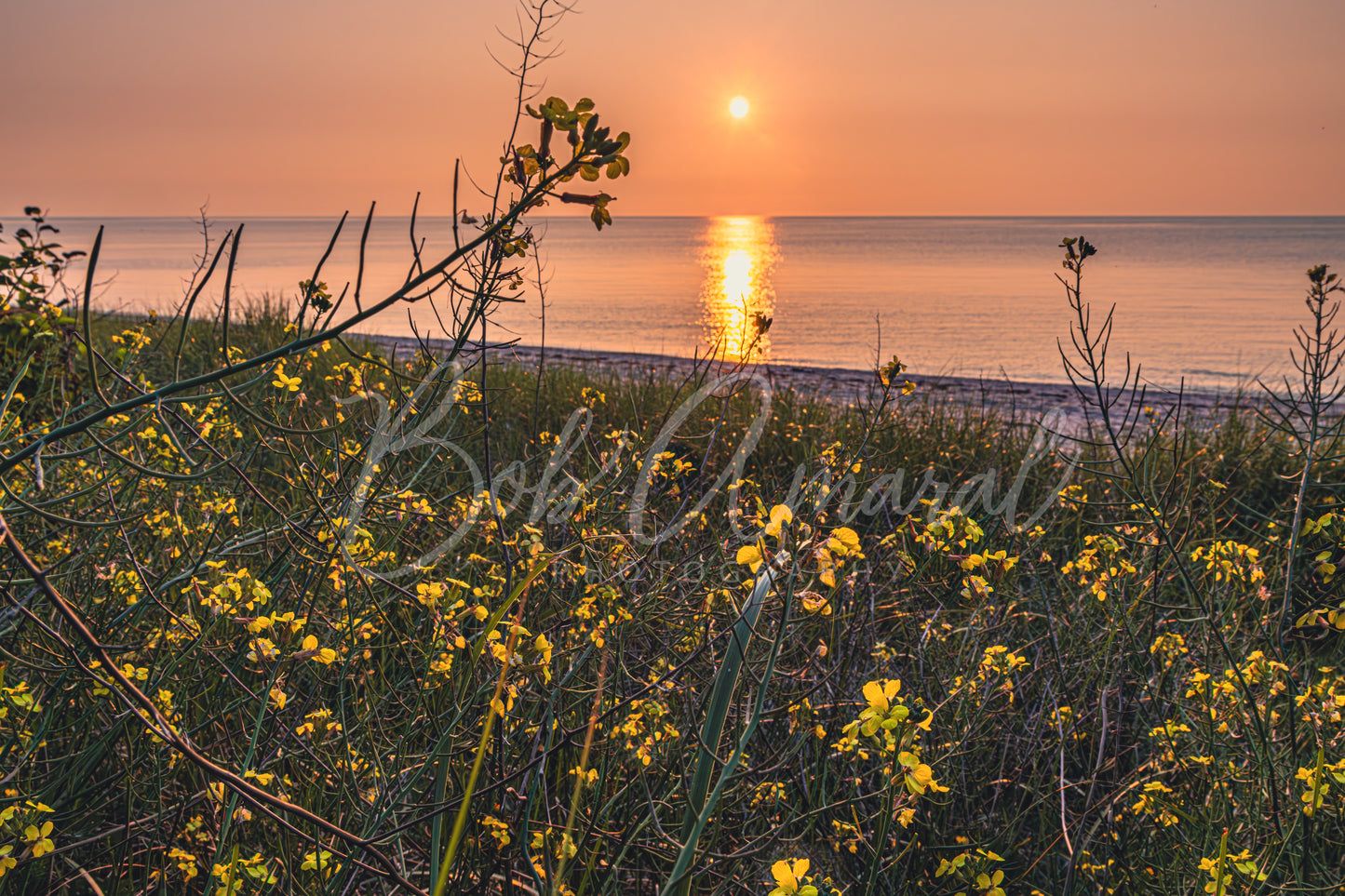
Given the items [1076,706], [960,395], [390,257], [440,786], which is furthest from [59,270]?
[390,257]

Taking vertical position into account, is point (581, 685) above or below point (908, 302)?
below

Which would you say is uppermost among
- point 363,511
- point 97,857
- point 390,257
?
point 390,257

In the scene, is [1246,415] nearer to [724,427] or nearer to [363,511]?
[724,427]

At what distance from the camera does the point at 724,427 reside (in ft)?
20.0

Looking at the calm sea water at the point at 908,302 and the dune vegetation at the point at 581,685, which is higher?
the calm sea water at the point at 908,302

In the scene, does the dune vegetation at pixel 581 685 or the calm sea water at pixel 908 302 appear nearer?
the dune vegetation at pixel 581 685

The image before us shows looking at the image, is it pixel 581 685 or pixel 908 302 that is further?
pixel 908 302

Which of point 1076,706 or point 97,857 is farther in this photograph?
point 1076,706

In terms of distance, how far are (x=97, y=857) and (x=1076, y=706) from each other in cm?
310

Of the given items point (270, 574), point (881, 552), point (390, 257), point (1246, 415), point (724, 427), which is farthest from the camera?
point (390, 257)

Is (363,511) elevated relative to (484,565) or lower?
elevated

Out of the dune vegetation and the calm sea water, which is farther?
the calm sea water

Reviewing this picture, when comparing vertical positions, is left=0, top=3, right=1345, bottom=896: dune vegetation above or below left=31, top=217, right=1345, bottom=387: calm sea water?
below

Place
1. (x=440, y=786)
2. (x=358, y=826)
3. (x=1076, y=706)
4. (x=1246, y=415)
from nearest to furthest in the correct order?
(x=440, y=786) → (x=358, y=826) → (x=1076, y=706) → (x=1246, y=415)
